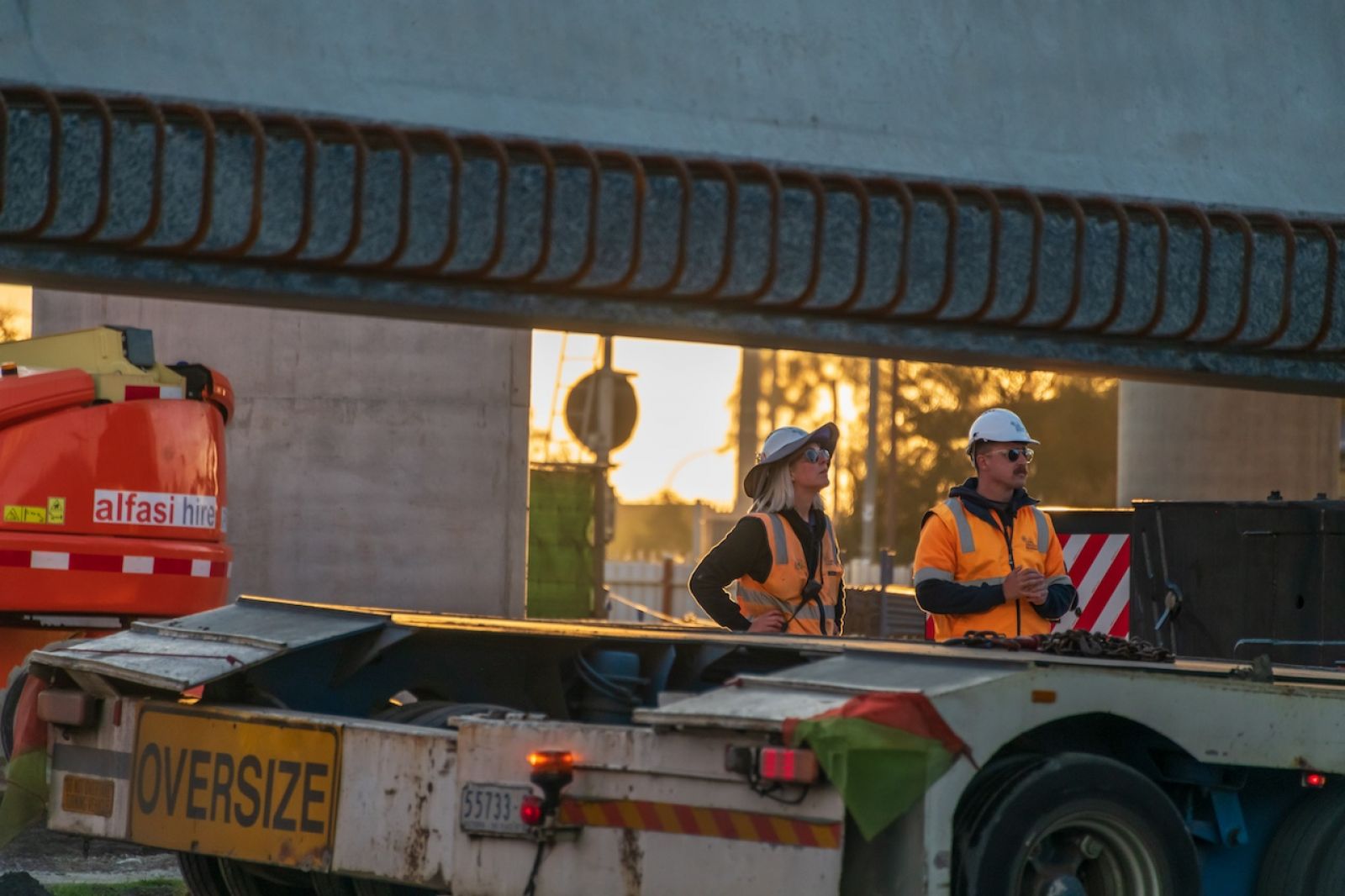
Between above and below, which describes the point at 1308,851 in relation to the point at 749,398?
below

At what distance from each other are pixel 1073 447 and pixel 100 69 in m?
51.0

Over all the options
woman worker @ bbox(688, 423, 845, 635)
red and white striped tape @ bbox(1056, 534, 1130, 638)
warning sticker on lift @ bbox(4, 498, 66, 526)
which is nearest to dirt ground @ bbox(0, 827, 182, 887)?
warning sticker on lift @ bbox(4, 498, 66, 526)

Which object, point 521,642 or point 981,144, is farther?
point 981,144

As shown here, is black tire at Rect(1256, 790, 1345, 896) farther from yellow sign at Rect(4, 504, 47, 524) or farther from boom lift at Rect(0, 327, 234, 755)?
yellow sign at Rect(4, 504, 47, 524)

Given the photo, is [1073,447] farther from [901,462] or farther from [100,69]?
[100,69]

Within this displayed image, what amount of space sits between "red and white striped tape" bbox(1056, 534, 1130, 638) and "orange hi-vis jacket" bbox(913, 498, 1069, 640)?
352 cm

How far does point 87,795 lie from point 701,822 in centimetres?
223

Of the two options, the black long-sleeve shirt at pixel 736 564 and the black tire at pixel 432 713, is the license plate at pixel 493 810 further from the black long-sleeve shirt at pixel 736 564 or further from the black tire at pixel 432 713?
the black long-sleeve shirt at pixel 736 564

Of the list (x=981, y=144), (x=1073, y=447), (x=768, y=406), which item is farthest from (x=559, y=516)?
(x=768, y=406)

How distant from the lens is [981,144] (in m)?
8.88

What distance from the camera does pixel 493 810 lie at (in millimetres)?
5672

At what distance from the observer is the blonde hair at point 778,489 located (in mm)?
8445

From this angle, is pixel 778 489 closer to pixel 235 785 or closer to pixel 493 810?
pixel 235 785

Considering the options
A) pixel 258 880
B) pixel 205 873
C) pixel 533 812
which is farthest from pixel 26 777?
pixel 533 812
